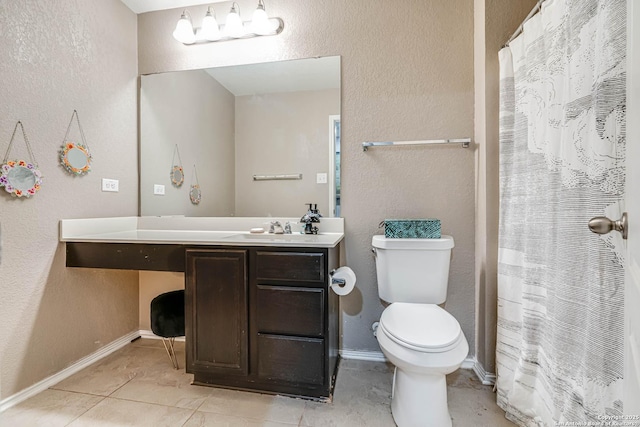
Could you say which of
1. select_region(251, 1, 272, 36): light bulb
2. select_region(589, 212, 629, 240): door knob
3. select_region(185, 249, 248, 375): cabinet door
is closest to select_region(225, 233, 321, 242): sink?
select_region(185, 249, 248, 375): cabinet door

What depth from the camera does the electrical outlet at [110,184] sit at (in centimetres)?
187

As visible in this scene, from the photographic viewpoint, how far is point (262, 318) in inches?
55.6

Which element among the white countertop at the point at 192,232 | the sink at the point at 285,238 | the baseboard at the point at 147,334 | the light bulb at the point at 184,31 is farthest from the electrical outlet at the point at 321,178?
the baseboard at the point at 147,334

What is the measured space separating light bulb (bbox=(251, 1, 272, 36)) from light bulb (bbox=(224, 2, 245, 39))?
0.09 meters

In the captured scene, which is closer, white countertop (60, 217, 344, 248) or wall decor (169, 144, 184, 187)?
white countertop (60, 217, 344, 248)

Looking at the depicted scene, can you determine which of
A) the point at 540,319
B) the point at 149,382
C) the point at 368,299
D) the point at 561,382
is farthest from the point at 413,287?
the point at 149,382

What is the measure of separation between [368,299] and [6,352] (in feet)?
6.21

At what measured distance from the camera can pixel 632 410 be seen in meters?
0.55

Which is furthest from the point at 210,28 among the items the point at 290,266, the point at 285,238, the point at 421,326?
the point at 421,326

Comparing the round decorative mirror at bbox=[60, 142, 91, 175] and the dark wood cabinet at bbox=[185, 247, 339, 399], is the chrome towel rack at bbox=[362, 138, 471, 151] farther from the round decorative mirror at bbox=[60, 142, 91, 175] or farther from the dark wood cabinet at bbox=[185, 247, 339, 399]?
the round decorative mirror at bbox=[60, 142, 91, 175]

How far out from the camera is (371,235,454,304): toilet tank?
153cm

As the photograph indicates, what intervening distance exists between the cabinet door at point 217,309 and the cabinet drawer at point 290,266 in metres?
0.09

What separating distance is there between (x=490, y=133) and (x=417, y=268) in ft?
2.73

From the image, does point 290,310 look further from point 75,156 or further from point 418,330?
point 75,156
